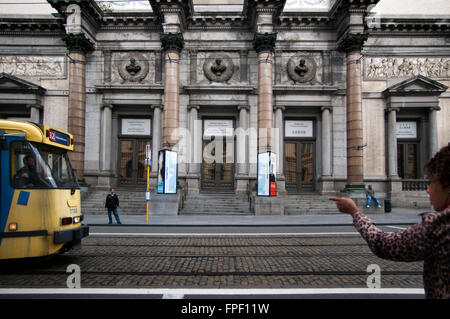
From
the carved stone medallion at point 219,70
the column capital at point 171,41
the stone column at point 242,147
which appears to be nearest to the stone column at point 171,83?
the column capital at point 171,41

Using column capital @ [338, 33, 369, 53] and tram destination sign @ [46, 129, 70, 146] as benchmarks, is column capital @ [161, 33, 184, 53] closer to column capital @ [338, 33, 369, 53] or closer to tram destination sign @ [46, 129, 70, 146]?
column capital @ [338, 33, 369, 53]

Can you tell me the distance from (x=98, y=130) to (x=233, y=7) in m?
13.5

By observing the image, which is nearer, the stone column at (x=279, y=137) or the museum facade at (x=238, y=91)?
the museum facade at (x=238, y=91)

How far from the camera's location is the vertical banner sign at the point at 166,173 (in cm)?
1714

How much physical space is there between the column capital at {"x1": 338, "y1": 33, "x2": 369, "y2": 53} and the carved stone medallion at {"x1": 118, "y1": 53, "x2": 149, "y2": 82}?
45.8ft

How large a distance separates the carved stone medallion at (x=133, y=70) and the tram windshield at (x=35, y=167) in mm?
16176

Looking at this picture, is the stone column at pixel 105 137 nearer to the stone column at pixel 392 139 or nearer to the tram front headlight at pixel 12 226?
the tram front headlight at pixel 12 226

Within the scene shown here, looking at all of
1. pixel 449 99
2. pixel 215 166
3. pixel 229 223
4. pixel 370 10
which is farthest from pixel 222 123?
pixel 449 99

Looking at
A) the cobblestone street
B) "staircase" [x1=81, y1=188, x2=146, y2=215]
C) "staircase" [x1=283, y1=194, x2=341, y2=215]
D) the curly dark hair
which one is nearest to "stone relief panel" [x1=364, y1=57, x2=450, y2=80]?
"staircase" [x1=283, y1=194, x2=341, y2=215]

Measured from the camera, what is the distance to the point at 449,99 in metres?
21.2

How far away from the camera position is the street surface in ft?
15.7

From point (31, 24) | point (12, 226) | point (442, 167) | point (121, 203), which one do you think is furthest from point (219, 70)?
point (442, 167)
